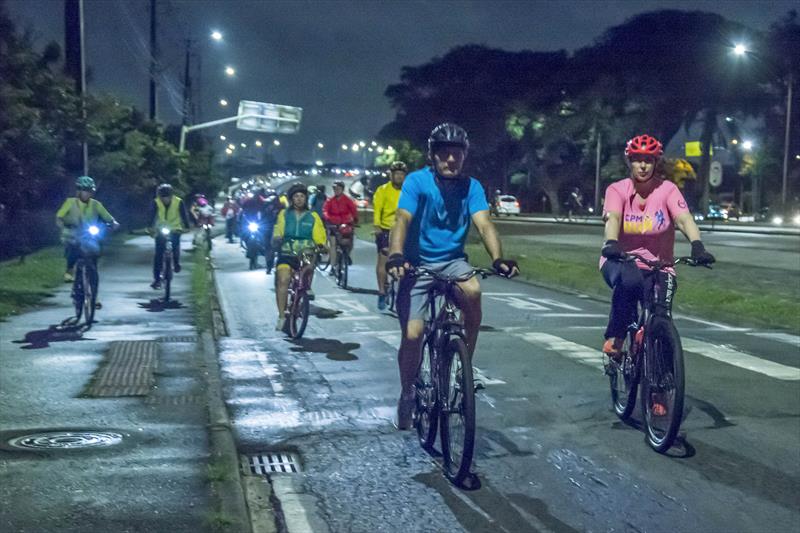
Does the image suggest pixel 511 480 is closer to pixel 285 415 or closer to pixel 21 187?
pixel 285 415

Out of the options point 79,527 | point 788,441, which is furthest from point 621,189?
point 79,527

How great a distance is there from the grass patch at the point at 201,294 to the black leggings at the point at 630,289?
20.7ft

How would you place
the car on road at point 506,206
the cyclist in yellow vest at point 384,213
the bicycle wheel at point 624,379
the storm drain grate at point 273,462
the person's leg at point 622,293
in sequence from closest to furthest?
1. the storm drain grate at point 273,462
2. the person's leg at point 622,293
3. the bicycle wheel at point 624,379
4. the cyclist in yellow vest at point 384,213
5. the car on road at point 506,206

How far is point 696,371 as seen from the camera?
971 centimetres

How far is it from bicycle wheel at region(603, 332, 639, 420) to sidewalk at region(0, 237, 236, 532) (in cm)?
289

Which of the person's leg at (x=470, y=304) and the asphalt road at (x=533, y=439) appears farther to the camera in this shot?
the person's leg at (x=470, y=304)

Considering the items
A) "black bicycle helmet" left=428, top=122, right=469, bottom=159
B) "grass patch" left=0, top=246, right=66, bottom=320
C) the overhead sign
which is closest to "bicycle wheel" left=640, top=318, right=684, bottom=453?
"black bicycle helmet" left=428, top=122, right=469, bottom=159

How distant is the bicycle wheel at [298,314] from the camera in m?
12.0

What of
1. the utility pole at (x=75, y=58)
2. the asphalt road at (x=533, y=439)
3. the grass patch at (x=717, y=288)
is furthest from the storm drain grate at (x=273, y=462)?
the utility pole at (x=75, y=58)

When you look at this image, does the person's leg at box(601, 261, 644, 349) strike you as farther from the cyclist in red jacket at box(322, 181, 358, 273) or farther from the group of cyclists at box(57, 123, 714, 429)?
the cyclist in red jacket at box(322, 181, 358, 273)

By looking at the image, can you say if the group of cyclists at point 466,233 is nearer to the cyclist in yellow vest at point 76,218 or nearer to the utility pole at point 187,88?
the cyclist in yellow vest at point 76,218

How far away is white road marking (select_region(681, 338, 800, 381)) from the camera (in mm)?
9703

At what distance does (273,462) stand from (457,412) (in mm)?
1371

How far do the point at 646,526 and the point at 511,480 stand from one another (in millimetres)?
1006
